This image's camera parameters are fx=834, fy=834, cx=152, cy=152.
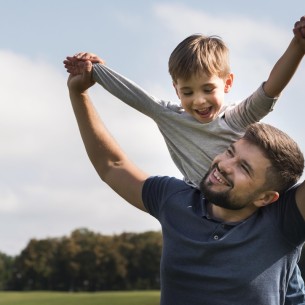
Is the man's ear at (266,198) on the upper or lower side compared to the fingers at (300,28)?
lower

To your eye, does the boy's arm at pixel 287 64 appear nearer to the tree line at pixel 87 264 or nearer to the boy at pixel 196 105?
the boy at pixel 196 105

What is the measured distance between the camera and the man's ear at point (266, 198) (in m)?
4.37

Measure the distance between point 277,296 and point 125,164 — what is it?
1189 mm

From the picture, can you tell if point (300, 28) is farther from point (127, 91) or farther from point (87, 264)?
point (87, 264)

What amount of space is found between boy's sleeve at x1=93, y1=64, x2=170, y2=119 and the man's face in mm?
923

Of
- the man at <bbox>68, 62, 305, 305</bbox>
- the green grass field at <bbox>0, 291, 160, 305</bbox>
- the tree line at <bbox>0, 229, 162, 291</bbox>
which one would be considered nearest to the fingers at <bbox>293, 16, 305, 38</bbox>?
the man at <bbox>68, 62, 305, 305</bbox>

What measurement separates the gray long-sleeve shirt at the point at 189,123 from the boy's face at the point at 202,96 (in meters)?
0.05

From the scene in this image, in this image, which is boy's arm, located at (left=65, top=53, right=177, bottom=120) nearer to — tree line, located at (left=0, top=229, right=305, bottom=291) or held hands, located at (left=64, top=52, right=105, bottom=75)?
held hands, located at (left=64, top=52, right=105, bottom=75)

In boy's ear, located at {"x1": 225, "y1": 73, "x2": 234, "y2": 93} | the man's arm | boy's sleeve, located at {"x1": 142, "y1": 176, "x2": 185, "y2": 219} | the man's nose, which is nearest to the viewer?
the man's nose

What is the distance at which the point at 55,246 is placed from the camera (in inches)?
4385

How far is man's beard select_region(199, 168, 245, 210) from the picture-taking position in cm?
429

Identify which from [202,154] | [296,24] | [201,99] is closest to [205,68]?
[201,99]

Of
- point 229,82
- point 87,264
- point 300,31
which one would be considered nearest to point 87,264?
point 87,264

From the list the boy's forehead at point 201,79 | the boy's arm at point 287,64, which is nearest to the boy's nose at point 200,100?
the boy's forehead at point 201,79
